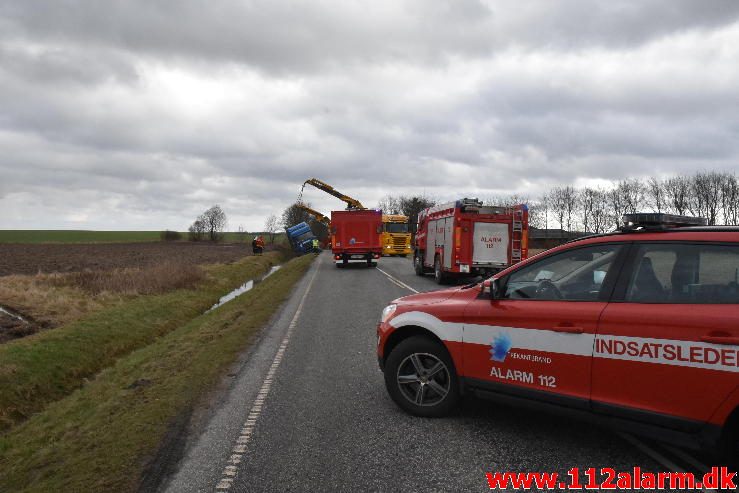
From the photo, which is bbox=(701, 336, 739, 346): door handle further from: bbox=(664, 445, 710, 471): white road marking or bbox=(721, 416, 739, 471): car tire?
bbox=(664, 445, 710, 471): white road marking

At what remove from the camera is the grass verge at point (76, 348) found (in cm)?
919

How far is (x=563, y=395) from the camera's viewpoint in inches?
153

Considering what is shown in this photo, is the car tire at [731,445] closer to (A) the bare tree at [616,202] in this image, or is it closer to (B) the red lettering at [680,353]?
(B) the red lettering at [680,353]

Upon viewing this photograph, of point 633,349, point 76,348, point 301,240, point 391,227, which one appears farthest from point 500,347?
point 301,240

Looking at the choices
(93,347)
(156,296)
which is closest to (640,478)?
(93,347)

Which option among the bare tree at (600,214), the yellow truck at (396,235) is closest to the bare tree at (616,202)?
the bare tree at (600,214)

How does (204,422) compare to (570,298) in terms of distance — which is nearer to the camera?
(570,298)

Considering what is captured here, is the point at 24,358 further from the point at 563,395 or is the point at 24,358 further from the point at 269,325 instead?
the point at 563,395

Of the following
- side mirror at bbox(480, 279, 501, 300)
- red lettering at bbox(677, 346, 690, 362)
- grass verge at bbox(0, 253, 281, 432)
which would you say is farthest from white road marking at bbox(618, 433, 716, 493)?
grass verge at bbox(0, 253, 281, 432)

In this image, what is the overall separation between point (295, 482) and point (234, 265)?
3115 cm

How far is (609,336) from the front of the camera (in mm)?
3627

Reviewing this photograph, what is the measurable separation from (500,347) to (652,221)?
1509 millimetres

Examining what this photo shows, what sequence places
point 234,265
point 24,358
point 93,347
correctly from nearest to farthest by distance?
point 24,358, point 93,347, point 234,265

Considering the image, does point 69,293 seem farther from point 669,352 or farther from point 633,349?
point 669,352
